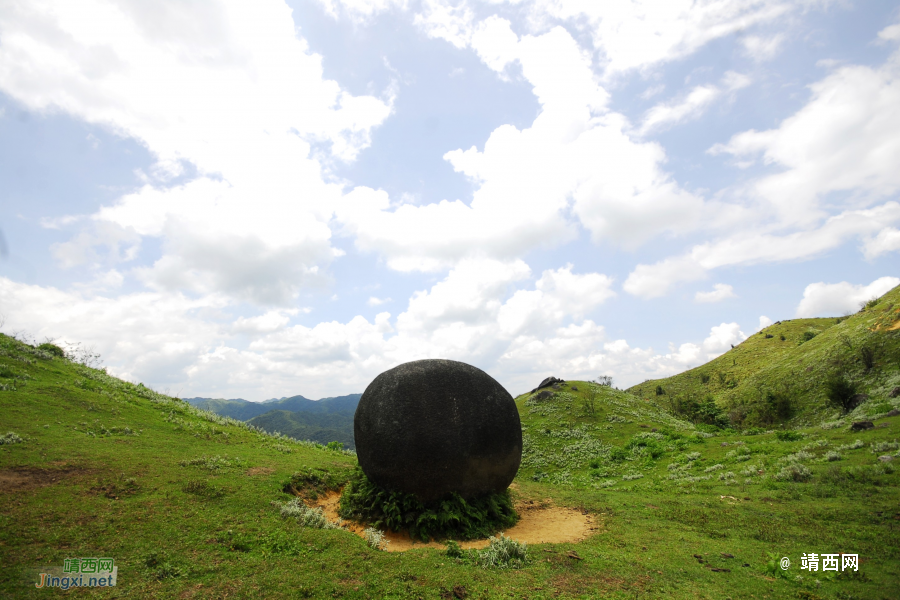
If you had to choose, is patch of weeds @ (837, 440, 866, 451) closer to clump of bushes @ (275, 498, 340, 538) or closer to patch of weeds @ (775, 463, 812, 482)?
patch of weeds @ (775, 463, 812, 482)

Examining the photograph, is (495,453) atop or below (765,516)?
atop

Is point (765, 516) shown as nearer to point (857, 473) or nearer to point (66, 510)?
point (857, 473)

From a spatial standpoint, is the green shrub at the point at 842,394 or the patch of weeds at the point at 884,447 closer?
the patch of weeds at the point at 884,447

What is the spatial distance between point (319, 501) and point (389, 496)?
140 inches

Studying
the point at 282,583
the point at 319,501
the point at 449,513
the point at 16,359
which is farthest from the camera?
the point at 16,359

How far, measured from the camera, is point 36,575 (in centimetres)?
609

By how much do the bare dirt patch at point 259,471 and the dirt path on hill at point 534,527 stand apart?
205 centimetres

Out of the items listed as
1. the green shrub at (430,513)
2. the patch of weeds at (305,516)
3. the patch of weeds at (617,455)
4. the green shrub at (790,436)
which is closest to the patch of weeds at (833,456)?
the green shrub at (790,436)

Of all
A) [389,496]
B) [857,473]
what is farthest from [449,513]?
[857,473]

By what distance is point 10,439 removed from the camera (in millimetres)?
11023

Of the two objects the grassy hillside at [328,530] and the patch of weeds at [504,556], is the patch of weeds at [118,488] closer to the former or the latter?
the grassy hillside at [328,530]

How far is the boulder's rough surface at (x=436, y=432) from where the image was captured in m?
11.1

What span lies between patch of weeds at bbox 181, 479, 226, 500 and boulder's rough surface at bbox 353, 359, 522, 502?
3.95 meters

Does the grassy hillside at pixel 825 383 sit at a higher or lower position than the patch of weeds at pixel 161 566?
higher
